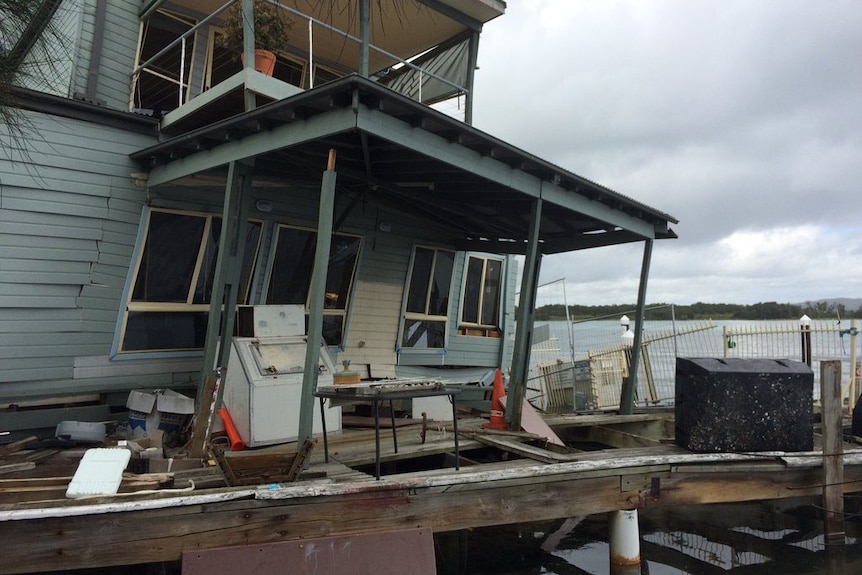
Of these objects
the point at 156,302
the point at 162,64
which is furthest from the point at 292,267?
the point at 162,64

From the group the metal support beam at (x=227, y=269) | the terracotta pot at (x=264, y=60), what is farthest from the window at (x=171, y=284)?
the terracotta pot at (x=264, y=60)

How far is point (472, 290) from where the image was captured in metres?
10.9

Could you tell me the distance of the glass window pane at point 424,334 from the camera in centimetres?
980

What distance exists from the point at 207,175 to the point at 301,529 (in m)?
4.59

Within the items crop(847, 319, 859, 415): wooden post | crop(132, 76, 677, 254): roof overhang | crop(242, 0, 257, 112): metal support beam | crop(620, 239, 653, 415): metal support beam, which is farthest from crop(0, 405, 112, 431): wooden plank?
crop(847, 319, 859, 415): wooden post

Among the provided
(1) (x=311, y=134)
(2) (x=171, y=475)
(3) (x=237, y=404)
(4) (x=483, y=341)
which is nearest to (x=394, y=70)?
(4) (x=483, y=341)

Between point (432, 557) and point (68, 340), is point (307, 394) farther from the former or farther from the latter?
point (68, 340)

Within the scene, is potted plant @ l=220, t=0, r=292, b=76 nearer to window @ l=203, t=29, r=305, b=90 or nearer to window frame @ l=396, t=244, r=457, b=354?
window @ l=203, t=29, r=305, b=90

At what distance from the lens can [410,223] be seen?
955cm

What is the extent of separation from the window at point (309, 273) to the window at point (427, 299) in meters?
1.19

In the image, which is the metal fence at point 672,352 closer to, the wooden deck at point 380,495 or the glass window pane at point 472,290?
the glass window pane at point 472,290

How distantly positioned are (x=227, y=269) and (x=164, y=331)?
1696 mm

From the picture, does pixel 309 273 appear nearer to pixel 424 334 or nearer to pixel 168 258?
pixel 168 258

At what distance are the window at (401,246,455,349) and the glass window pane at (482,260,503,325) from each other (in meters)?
1.02
